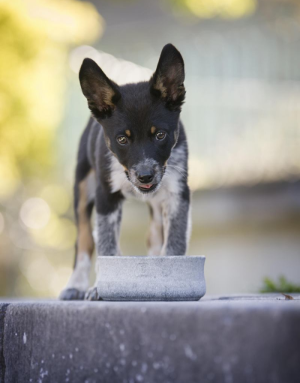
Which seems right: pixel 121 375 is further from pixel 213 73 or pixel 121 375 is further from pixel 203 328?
pixel 213 73

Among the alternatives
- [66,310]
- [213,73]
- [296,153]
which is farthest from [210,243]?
[66,310]

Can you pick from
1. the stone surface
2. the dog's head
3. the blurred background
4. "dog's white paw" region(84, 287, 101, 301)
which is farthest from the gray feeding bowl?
the blurred background

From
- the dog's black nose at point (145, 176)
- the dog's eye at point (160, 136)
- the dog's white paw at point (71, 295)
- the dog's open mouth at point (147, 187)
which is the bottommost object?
the dog's white paw at point (71, 295)

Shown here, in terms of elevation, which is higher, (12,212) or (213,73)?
(213,73)

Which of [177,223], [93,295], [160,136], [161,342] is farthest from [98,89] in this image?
[161,342]

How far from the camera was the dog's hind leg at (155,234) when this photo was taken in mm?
5434

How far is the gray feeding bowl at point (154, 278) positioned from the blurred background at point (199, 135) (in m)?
6.46

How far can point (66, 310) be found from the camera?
3.01m

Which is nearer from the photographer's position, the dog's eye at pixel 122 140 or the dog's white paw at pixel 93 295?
the dog's white paw at pixel 93 295

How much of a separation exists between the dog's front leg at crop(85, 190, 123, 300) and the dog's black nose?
63cm

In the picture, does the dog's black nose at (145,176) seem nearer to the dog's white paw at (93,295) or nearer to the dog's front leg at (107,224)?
the dog's front leg at (107,224)

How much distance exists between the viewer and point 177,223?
4.60 m

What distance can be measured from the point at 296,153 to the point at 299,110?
0.70 metres

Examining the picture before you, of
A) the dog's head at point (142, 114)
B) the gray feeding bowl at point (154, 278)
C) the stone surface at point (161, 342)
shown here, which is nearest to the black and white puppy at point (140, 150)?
the dog's head at point (142, 114)
